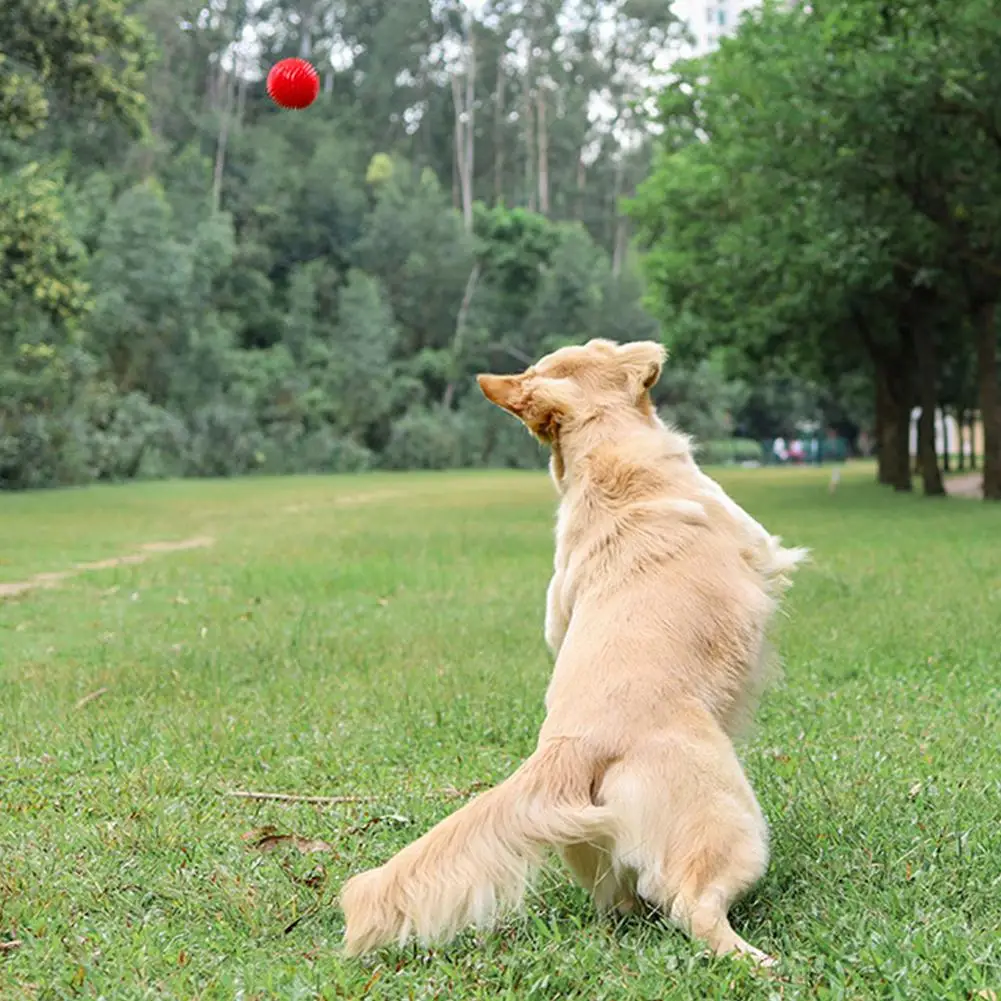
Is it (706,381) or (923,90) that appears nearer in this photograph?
(923,90)

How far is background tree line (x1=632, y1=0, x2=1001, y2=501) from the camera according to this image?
17.2 meters

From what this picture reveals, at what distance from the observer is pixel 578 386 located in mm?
3828

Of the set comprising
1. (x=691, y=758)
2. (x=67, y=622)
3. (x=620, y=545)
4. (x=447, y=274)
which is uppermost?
(x=447, y=274)

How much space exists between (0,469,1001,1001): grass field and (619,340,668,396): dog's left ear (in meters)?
1.55

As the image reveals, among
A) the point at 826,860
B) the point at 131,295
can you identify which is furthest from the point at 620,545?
the point at 131,295

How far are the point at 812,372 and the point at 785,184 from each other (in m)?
14.5

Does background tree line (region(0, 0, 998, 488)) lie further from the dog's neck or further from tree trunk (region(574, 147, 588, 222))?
the dog's neck

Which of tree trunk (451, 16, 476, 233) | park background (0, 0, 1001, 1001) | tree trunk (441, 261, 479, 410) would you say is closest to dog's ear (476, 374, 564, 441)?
park background (0, 0, 1001, 1001)

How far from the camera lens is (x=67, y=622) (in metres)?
9.69

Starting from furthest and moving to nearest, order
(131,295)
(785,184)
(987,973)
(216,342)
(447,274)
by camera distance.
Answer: (447,274) → (216,342) → (131,295) → (785,184) → (987,973)

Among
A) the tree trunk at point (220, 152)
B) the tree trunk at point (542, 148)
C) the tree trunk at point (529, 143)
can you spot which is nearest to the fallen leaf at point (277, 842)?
the tree trunk at point (220, 152)

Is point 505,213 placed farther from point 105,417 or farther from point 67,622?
point 67,622

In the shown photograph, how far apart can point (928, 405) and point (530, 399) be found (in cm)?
2281

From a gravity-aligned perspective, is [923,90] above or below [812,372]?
above
